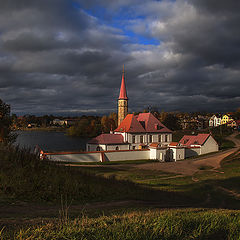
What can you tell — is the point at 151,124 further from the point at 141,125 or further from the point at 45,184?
the point at 45,184

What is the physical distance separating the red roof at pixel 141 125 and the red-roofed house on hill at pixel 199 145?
5.53 meters

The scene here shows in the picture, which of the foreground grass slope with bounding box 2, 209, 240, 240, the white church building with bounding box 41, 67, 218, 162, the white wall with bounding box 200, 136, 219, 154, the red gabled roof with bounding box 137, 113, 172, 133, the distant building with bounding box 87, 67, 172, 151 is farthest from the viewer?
the red gabled roof with bounding box 137, 113, 172, 133

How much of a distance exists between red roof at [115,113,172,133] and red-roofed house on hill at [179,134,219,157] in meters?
5.53

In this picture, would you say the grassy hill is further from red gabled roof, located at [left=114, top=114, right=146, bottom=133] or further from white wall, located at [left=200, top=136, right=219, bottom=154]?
red gabled roof, located at [left=114, top=114, right=146, bottom=133]

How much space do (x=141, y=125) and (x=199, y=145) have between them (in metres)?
10.9

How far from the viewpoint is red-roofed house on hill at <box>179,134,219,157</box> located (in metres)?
40.7

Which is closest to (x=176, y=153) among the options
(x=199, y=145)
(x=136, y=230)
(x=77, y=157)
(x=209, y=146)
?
(x=199, y=145)

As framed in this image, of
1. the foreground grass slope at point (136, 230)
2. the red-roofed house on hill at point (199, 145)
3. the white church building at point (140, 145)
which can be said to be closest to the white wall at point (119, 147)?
the white church building at point (140, 145)

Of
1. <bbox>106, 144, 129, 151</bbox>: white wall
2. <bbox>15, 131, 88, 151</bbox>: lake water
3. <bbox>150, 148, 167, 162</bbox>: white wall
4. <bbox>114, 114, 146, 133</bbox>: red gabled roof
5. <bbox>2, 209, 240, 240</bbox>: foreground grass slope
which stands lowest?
<bbox>15, 131, 88, 151</bbox>: lake water

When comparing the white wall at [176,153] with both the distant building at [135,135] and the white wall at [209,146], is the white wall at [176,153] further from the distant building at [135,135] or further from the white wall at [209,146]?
the distant building at [135,135]

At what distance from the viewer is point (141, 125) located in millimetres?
45000

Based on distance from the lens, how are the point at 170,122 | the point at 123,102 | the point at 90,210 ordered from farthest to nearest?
the point at 170,122, the point at 123,102, the point at 90,210

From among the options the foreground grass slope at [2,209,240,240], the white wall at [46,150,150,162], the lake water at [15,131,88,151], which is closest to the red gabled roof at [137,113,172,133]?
the white wall at [46,150,150,162]

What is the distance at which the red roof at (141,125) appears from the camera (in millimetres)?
43297
